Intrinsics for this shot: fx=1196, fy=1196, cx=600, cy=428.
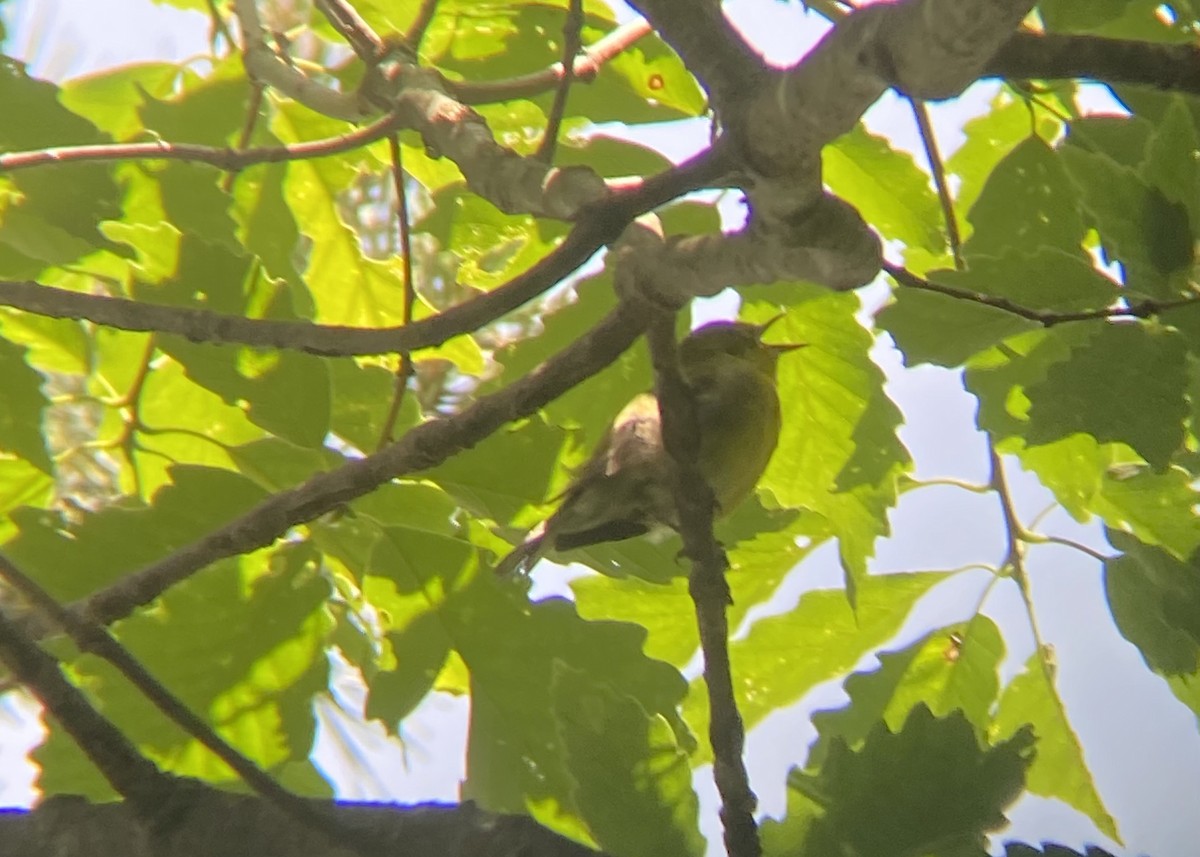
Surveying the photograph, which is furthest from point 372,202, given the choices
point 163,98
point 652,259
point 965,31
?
point 965,31

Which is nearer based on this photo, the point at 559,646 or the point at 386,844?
the point at 386,844

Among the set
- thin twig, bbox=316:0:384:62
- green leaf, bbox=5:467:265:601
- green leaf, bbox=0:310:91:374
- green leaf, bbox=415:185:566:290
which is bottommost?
green leaf, bbox=5:467:265:601

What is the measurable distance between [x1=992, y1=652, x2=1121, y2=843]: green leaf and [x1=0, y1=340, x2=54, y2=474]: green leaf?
1262mm

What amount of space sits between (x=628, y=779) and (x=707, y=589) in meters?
0.31

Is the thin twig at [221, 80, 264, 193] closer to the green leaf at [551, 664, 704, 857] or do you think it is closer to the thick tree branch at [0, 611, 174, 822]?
the thick tree branch at [0, 611, 174, 822]

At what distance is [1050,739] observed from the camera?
5.37 feet

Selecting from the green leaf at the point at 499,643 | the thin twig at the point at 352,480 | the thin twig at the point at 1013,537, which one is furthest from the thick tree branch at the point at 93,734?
the thin twig at the point at 1013,537

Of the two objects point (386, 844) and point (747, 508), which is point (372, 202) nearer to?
point (747, 508)

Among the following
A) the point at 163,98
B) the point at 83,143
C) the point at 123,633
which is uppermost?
the point at 163,98

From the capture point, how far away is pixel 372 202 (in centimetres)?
248

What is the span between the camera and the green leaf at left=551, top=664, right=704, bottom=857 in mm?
798

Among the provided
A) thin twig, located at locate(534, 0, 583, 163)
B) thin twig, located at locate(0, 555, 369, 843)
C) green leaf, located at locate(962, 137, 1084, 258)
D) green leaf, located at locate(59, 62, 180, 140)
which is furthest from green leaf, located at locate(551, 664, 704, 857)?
green leaf, located at locate(59, 62, 180, 140)

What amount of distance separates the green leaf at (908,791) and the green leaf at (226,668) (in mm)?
676

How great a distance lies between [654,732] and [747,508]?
Answer: 81cm
